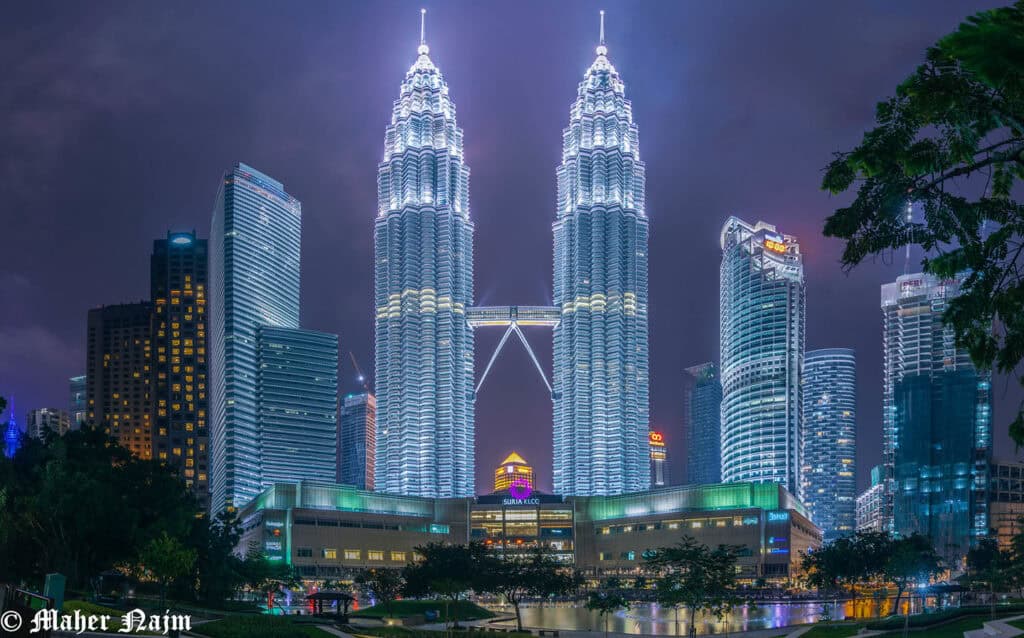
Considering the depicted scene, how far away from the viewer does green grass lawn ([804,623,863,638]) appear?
2886 inches

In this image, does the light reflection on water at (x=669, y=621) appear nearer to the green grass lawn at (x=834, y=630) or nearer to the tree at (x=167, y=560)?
the green grass lawn at (x=834, y=630)

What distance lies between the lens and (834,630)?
7669 centimetres

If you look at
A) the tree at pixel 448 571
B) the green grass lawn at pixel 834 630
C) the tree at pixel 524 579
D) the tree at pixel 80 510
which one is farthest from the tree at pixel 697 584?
the tree at pixel 80 510

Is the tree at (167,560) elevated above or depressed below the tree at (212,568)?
above

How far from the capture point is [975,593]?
144750 millimetres

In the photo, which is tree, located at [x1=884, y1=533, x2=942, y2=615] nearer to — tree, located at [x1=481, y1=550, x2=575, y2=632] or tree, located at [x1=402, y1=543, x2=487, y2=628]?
tree, located at [x1=481, y1=550, x2=575, y2=632]

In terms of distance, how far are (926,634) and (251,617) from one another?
1761 inches

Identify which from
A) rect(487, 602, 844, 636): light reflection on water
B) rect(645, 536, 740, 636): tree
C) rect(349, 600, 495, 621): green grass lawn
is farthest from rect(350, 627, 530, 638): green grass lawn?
rect(349, 600, 495, 621): green grass lawn

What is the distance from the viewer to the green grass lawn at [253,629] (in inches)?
2249

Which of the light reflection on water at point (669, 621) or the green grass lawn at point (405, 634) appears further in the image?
the light reflection on water at point (669, 621)

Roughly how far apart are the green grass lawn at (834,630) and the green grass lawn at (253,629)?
34.3 m

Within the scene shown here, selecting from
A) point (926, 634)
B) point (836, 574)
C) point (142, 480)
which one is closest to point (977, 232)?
point (926, 634)

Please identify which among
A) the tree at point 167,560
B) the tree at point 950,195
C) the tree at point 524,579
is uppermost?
the tree at point 950,195

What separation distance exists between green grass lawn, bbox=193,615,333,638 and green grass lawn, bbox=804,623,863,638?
1349 inches
